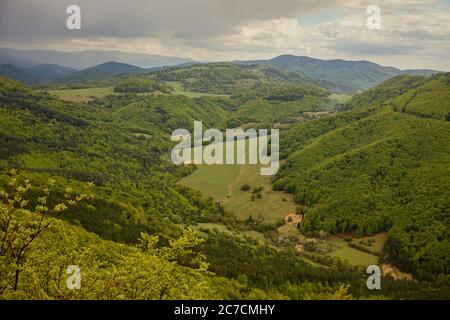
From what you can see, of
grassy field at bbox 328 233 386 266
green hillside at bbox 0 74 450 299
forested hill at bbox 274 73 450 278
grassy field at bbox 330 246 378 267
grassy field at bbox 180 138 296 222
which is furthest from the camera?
grassy field at bbox 180 138 296 222

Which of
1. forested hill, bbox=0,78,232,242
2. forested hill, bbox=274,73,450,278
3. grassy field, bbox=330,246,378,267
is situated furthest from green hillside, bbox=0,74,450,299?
forested hill, bbox=0,78,232,242

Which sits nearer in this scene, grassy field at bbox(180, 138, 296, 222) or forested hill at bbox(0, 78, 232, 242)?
forested hill at bbox(0, 78, 232, 242)

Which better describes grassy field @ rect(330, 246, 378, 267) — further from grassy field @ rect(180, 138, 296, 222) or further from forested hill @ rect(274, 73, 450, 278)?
grassy field @ rect(180, 138, 296, 222)

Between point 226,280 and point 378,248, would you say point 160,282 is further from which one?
point 378,248

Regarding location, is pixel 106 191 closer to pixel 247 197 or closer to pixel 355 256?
pixel 247 197

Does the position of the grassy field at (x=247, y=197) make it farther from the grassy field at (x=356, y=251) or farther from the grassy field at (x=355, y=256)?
the grassy field at (x=355, y=256)

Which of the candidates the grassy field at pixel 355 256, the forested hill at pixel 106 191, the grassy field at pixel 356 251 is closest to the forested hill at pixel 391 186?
the grassy field at pixel 356 251
